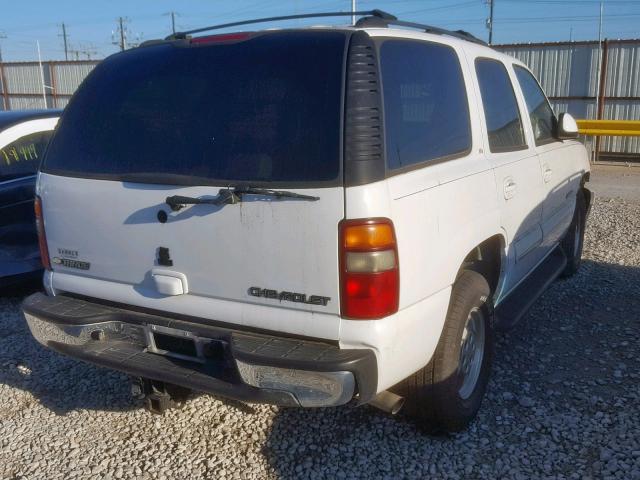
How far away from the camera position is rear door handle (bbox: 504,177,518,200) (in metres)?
3.71

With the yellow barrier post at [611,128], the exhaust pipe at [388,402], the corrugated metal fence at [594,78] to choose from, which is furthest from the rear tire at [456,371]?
the corrugated metal fence at [594,78]

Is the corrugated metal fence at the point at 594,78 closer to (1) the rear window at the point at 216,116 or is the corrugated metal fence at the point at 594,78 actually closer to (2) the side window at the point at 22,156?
(2) the side window at the point at 22,156

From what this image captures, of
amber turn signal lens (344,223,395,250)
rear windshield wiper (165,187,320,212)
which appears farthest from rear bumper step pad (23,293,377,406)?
rear windshield wiper (165,187,320,212)

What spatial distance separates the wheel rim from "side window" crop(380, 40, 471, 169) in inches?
36.2

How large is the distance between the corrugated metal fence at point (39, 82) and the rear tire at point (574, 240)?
20357 millimetres

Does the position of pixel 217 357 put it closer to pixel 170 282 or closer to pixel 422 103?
pixel 170 282

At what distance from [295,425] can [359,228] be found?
5.00 ft

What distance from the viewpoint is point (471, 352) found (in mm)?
3572

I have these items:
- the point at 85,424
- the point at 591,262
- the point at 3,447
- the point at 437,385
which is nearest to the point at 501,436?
the point at 437,385

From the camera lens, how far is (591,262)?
6668mm

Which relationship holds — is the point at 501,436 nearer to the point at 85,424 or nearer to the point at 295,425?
the point at 295,425

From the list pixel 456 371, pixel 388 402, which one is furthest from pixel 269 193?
pixel 456 371

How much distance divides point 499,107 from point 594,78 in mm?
13445

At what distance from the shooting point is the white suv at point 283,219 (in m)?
2.58
